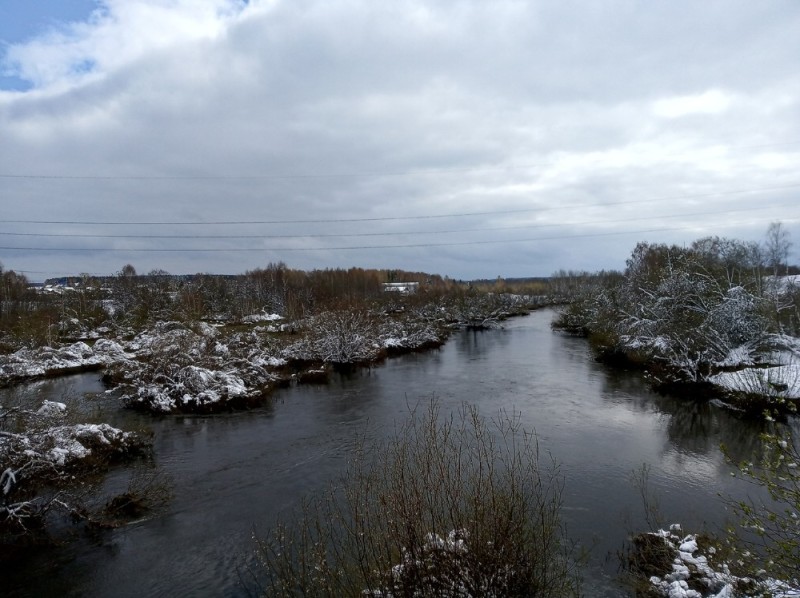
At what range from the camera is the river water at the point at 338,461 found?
9180mm

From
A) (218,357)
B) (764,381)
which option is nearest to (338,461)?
(218,357)

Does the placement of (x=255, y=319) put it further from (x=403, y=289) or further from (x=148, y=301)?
(x=403, y=289)

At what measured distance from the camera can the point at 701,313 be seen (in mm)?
26000

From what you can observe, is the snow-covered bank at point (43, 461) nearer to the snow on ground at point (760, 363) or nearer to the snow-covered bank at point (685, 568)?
the snow-covered bank at point (685, 568)

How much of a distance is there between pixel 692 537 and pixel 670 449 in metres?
7.52

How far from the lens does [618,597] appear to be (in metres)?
7.81

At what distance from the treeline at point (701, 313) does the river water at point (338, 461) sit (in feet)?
8.35

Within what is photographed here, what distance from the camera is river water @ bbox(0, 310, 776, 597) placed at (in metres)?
9.18

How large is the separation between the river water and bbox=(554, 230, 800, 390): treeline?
2.54m

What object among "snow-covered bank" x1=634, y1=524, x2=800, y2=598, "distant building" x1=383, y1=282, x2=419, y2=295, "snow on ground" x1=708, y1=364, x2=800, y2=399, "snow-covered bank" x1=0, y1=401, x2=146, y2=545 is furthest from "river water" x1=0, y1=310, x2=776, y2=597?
"distant building" x1=383, y1=282, x2=419, y2=295

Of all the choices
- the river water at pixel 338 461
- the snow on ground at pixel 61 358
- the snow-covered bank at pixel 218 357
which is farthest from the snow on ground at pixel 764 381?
the snow on ground at pixel 61 358

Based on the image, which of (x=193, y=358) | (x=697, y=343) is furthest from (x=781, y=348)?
(x=193, y=358)

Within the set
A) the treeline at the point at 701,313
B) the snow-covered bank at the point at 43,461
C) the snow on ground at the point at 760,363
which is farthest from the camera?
the treeline at the point at 701,313

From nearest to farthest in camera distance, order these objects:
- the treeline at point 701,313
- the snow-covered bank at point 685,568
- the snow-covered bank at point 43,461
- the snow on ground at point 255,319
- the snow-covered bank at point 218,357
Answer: the snow-covered bank at point 685,568 → the snow-covered bank at point 43,461 → the snow-covered bank at point 218,357 → the treeline at point 701,313 → the snow on ground at point 255,319
